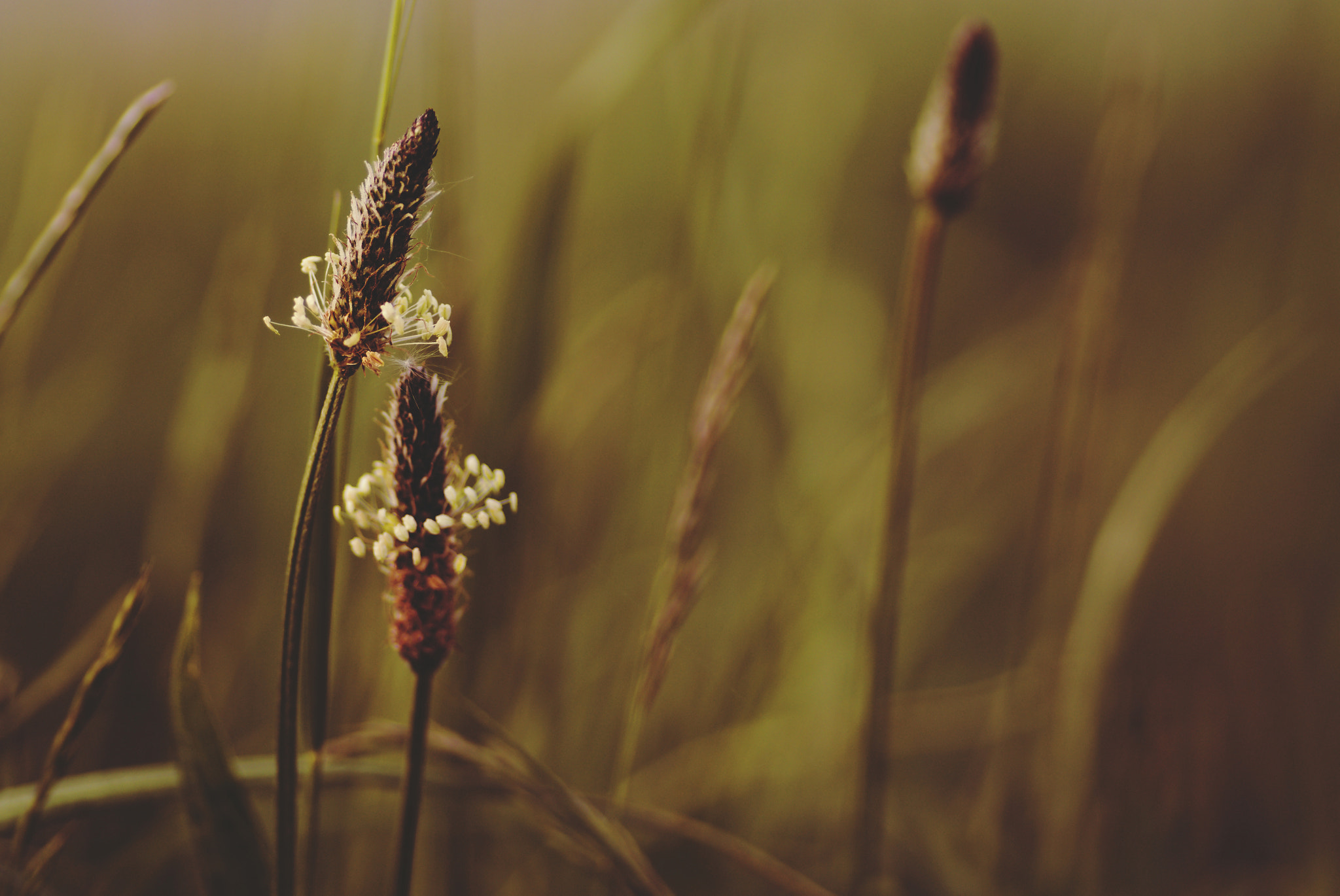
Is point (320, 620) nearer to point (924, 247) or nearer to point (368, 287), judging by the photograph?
point (368, 287)

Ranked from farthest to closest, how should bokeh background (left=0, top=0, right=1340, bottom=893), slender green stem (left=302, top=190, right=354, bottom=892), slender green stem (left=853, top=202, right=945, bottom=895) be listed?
1. bokeh background (left=0, top=0, right=1340, bottom=893)
2. slender green stem (left=853, top=202, right=945, bottom=895)
3. slender green stem (left=302, top=190, right=354, bottom=892)

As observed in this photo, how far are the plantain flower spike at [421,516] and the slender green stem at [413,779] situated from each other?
1 centimetres

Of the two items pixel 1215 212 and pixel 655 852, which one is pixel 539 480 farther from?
pixel 1215 212

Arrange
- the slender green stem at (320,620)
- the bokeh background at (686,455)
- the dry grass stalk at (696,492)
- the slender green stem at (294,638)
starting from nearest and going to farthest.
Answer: the slender green stem at (294,638) < the slender green stem at (320,620) < the dry grass stalk at (696,492) < the bokeh background at (686,455)

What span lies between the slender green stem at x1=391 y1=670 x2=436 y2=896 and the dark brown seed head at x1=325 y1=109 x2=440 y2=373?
0.16 meters

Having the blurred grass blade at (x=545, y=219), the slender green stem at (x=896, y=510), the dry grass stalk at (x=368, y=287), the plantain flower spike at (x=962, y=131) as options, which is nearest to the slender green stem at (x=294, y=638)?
the dry grass stalk at (x=368, y=287)

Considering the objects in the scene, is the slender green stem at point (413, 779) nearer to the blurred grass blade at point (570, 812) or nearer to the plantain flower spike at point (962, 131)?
the blurred grass blade at point (570, 812)

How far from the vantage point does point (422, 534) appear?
376 mm

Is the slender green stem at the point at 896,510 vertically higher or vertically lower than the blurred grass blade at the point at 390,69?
lower

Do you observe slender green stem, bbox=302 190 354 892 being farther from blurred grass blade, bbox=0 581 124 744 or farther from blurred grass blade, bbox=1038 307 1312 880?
blurred grass blade, bbox=1038 307 1312 880

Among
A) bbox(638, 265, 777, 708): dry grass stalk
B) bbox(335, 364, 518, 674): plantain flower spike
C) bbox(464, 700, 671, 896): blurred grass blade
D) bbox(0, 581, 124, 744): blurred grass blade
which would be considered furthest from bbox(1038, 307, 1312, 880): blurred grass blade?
bbox(0, 581, 124, 744): blurred grass blade

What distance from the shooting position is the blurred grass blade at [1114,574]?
95 centimetres

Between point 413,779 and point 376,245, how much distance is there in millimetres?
256

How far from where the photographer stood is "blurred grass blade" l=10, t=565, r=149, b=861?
396mm
